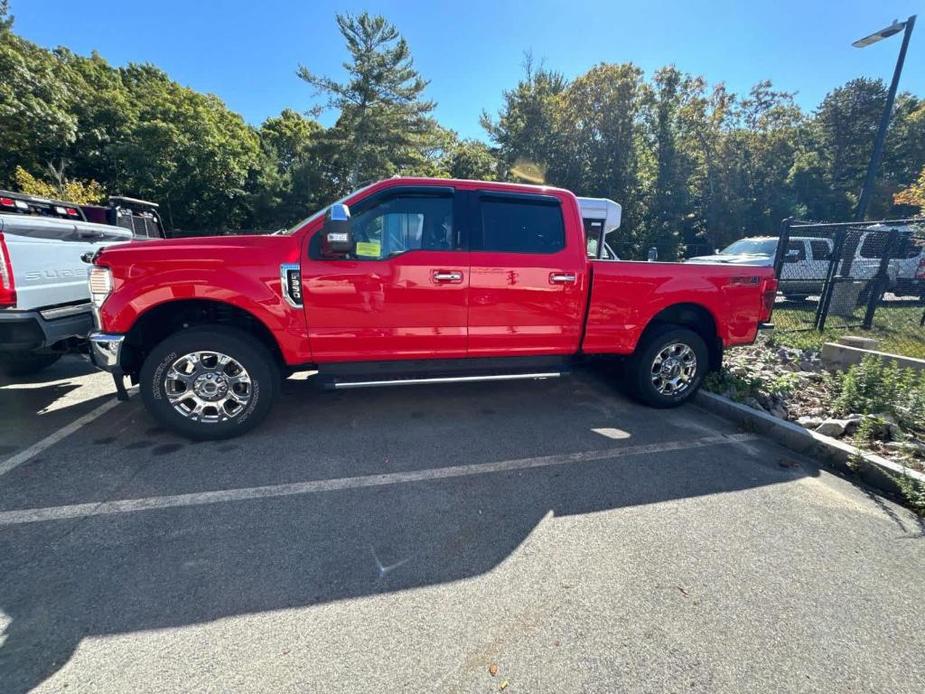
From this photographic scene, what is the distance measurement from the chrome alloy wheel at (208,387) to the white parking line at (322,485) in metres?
0.84

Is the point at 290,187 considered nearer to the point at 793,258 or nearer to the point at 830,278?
the point at 793,258

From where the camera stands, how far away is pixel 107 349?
316cm

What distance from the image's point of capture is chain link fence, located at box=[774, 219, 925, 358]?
22.4 ft

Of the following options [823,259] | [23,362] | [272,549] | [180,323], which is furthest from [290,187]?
[272,549]

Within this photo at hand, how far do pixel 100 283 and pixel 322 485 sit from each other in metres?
2.34

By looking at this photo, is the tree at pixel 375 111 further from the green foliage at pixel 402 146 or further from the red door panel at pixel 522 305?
the red door panel at pixel 522 305

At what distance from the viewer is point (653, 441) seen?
3764mm

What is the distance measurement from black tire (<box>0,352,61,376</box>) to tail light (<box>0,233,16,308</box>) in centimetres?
144

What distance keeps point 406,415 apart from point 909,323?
33.6ft

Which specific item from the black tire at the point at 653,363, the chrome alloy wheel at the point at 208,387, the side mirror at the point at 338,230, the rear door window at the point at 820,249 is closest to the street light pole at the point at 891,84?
the rear door window at the point at 820,249

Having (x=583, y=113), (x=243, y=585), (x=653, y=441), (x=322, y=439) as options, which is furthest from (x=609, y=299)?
(x=583, y=113)

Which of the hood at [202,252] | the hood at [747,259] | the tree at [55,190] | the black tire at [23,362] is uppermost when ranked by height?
the tree at [55,190]

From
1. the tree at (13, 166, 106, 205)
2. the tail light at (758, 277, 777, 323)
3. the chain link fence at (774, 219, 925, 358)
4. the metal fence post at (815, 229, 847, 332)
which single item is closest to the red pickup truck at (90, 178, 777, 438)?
the tail light at (758, 277, 777, 323)

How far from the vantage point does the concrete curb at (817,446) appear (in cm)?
310
